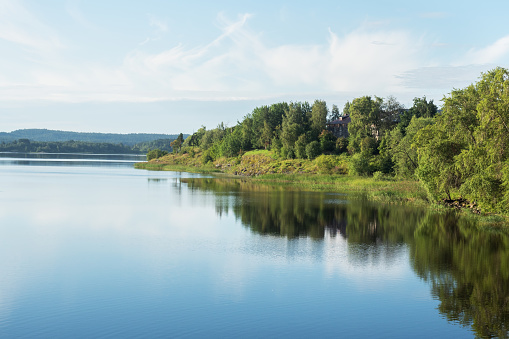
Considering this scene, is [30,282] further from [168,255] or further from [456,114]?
Result: [456,114]

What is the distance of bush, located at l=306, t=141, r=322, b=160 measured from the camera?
107m

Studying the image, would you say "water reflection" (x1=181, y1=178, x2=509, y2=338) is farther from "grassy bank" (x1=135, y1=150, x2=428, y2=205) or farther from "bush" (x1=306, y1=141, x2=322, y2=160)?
"bush" (x1=306, y1=141, x2=322, y2=160)

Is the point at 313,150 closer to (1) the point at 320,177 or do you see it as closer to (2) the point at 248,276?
(1) the point at 320,177

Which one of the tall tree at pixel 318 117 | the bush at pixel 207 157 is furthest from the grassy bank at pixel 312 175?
the tall tree at pixel 318 117

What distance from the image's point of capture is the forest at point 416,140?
41062 mm

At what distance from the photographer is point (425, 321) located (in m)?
19.0

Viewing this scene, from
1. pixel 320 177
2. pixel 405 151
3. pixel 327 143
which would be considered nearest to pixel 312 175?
pixel 320 177

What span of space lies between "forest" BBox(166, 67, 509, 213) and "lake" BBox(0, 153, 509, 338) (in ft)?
17.4

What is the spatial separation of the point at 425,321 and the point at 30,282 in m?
18.4

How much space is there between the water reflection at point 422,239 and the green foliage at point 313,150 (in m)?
43.0

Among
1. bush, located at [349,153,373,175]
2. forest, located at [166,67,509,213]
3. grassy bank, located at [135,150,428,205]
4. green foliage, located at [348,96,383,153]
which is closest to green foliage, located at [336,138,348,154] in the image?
forest, located at [166,67,509,213]

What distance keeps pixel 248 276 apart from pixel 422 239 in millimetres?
17201

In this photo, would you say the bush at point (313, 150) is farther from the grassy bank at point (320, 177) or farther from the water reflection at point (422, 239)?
the water reflection at point (422, 239)

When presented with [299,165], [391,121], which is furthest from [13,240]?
[391,121]
